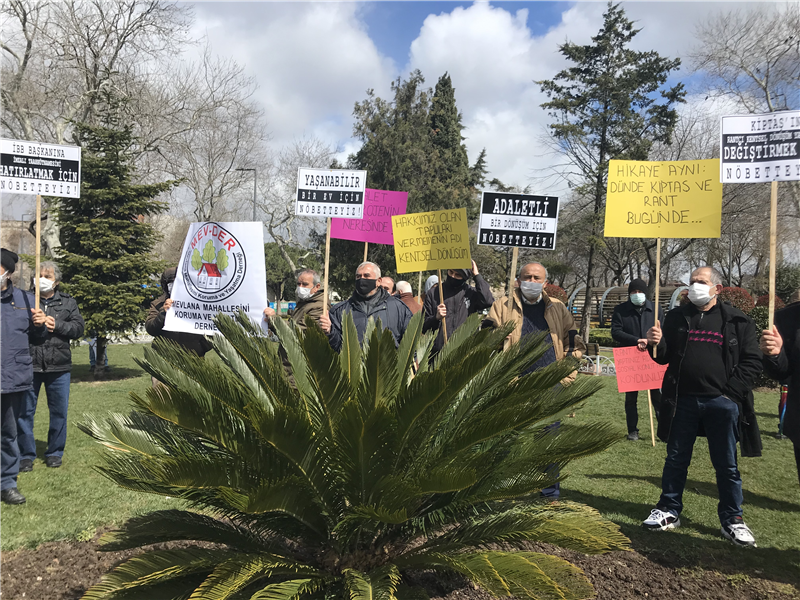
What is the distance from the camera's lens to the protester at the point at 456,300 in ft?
22.6

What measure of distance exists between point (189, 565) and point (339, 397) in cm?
103

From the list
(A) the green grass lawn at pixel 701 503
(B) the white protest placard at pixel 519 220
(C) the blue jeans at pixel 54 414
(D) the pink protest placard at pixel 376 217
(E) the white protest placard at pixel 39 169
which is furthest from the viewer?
(D) the pink protest placard at pixel 376 217

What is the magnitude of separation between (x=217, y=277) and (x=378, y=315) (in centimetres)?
162

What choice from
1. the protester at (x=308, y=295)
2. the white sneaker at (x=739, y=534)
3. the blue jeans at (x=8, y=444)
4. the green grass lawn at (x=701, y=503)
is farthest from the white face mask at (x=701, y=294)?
the blue jeans at (x=8, y=444)

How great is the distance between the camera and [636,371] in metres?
7.98

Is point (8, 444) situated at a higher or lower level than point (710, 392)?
lower

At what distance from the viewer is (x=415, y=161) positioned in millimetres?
28875

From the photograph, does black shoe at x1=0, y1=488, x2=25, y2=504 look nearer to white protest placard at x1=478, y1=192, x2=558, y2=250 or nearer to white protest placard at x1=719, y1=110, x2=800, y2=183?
white protest placard at x1=478, y1=192, x2=558, y2=250

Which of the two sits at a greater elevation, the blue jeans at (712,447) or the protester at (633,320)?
the protester at (633,320)

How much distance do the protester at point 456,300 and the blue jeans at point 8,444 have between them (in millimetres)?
4095

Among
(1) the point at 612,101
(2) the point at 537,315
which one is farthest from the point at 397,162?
(2) the point at 537,315

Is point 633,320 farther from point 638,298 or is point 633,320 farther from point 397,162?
point 397,162

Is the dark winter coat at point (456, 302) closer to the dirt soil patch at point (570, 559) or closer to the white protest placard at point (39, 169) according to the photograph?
the dirt soil patch at point (570, 559)

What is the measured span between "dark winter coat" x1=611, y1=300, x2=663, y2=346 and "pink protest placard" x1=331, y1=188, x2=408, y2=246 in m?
4.19
